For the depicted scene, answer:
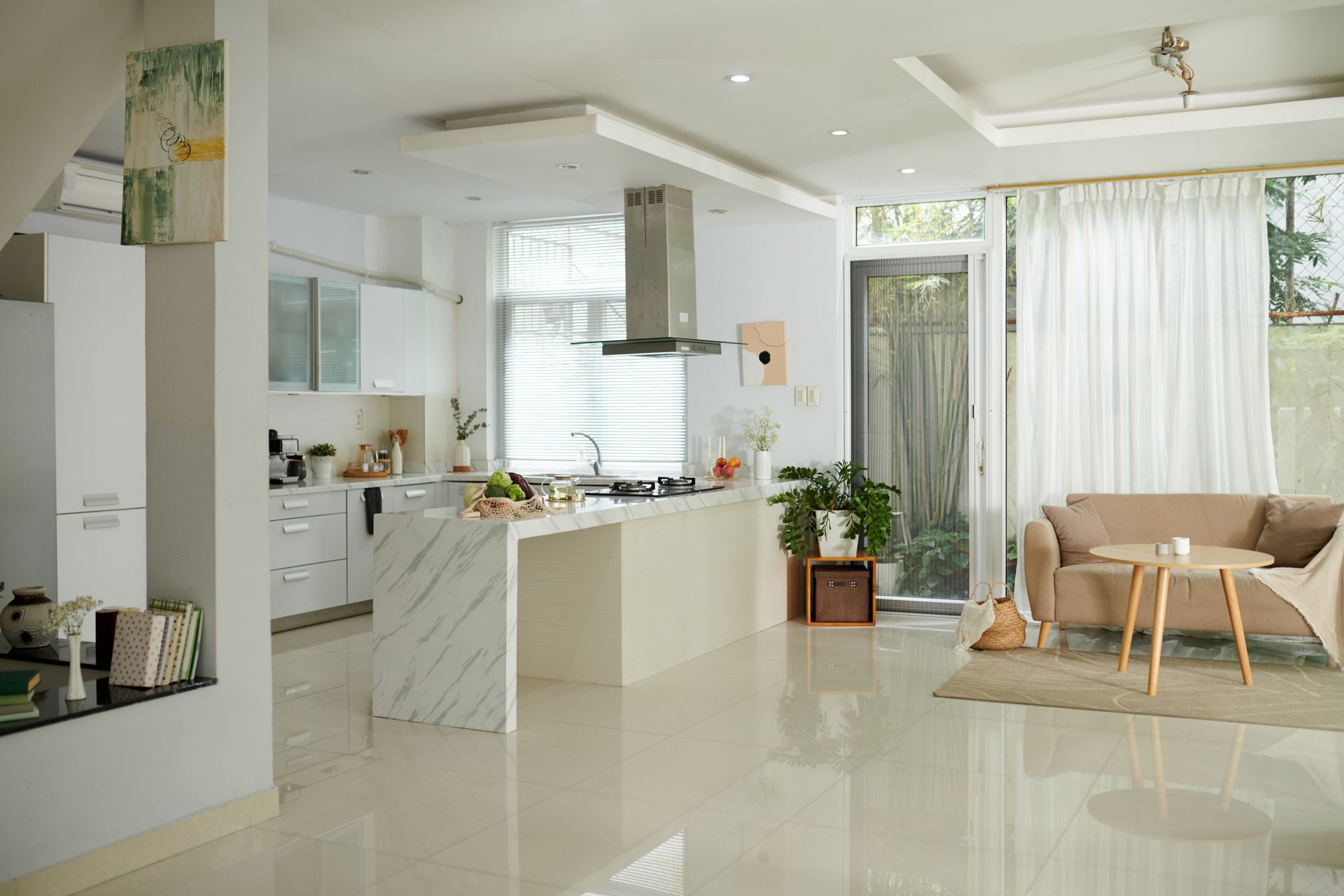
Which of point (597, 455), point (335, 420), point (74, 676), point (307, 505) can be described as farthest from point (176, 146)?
point (597, 455)

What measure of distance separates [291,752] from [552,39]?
272cm

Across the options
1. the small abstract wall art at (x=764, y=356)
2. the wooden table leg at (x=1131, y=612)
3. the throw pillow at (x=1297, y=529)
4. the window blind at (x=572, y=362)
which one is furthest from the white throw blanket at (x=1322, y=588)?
the window blind at (x=572, y=362)

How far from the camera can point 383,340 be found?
720cm

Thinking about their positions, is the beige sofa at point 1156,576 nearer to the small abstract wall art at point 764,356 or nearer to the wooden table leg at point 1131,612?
the wooden table leg at point 1131,612

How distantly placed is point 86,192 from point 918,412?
4.75 m

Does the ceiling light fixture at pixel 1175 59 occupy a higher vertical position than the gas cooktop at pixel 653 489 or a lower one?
higher

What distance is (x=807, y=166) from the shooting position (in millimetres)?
6086

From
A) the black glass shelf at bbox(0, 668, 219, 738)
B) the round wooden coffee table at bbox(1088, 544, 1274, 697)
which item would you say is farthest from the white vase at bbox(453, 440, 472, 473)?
the black glass shelf at bbox(0, 668, 219, 738)

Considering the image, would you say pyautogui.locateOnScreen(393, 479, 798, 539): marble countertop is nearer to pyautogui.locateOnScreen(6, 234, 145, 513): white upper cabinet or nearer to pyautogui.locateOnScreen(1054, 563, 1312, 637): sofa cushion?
pyautogui.locateOnScreen(6, 234, 145, 513): white upper cabinet

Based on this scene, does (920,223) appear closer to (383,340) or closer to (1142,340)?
(1142,340)

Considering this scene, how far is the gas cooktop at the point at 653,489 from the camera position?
5.64 metres

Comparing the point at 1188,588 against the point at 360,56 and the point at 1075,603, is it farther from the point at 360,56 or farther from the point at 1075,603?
the point at 360,56

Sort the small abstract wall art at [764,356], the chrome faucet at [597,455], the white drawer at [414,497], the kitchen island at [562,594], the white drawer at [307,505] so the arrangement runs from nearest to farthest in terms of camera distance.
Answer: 1. the kitchen island at [562,594]
2. the white drawer at [307,505]
3. the white drawer at [414,497]
4. the small abstract wall art at [764,356]
5. the chrome faucet at [597,455]

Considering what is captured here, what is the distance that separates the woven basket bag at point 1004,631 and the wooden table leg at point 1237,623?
3.44 feet
